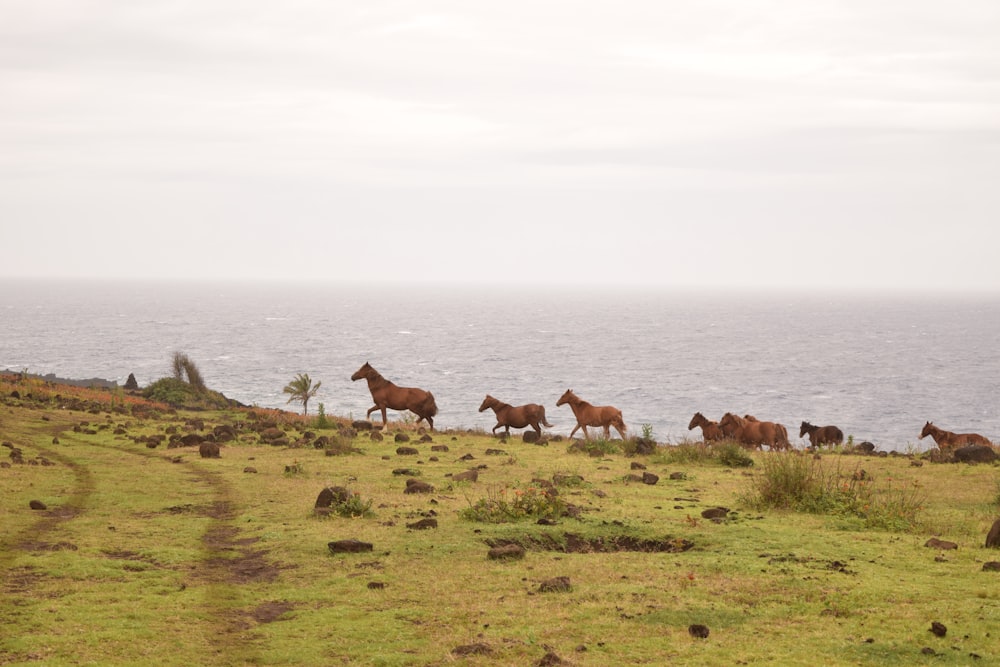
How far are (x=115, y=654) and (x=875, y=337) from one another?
20453 cm

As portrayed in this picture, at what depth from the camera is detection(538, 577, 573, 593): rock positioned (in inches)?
481

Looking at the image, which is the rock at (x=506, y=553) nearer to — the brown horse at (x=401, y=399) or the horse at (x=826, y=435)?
the brown horse at (x=401, y=399)

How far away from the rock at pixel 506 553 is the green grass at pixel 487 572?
0.18 meters

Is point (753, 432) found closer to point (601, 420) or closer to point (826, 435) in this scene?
point (601, 420)

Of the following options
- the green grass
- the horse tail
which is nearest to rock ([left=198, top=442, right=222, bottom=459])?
the green grass

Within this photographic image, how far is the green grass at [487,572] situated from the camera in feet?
33.4

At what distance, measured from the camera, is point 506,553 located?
14281 millimetres

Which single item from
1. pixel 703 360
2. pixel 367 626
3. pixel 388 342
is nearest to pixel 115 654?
pixel 367 626

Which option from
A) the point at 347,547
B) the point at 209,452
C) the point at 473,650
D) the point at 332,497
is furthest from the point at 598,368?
the point at 473,650

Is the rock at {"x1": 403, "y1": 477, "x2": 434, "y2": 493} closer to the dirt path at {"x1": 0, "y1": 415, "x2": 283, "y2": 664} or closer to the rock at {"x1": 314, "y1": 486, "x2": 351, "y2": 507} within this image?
the rock at {"x1": 314, "y1": 486, "x2": 351, "y2": 507}

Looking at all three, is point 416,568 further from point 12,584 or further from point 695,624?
point 12,584

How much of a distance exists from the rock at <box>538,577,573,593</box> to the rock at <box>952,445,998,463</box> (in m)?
19.3

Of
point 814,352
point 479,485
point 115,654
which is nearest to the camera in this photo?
point 115,654

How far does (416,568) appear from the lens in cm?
1385
